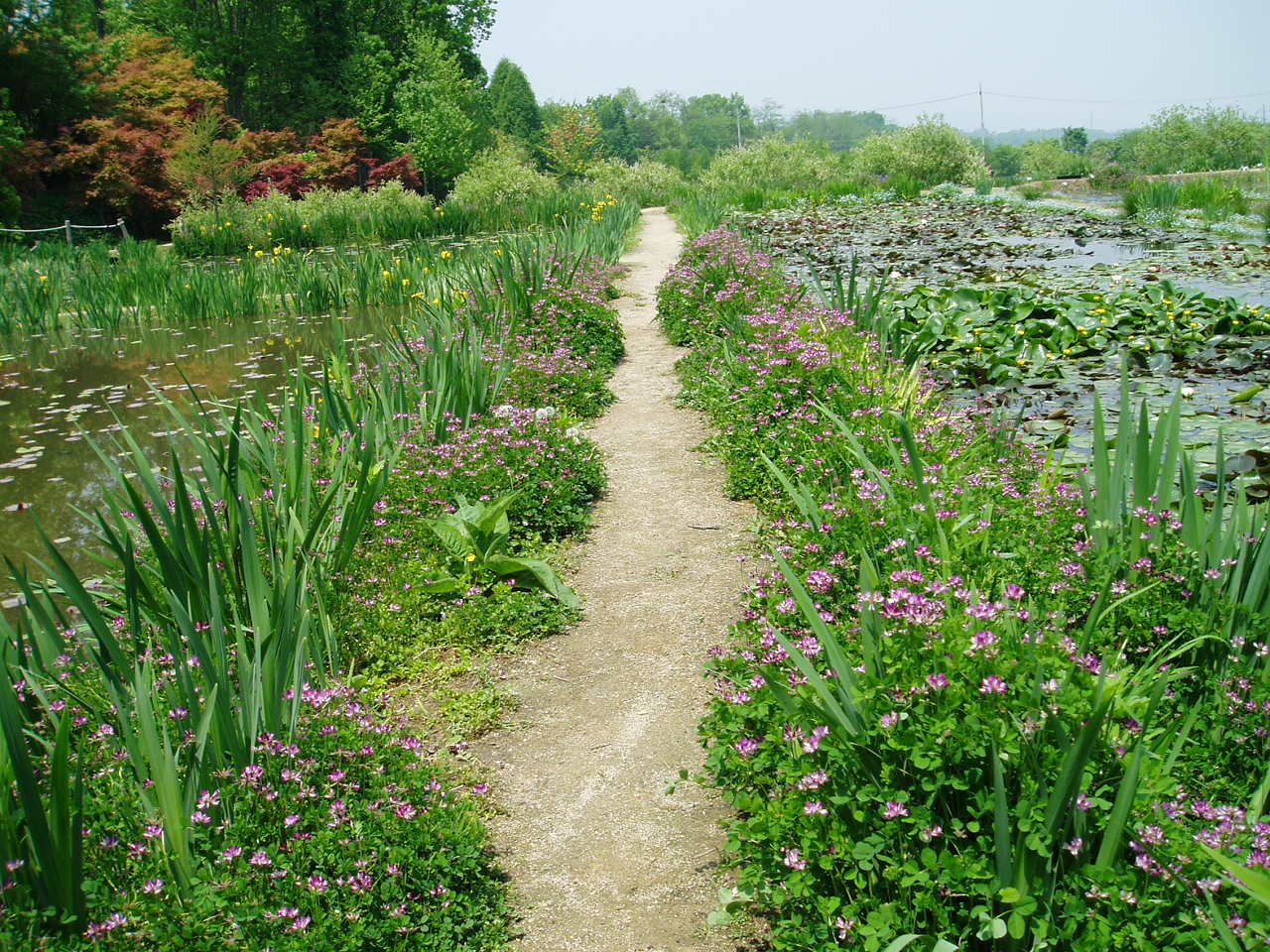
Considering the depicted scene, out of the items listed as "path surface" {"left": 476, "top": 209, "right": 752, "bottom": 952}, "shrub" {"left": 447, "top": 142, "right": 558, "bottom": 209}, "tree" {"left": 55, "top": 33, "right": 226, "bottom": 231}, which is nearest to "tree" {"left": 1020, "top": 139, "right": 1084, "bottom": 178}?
"shrub" {"left": 447, "top": 142, "right": 558, "bottom": 209}

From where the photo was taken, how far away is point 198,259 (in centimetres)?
1567

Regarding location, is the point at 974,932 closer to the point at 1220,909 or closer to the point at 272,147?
the point at 1220,909

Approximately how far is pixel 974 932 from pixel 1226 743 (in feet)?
2.80

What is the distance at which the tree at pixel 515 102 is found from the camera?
6053cm

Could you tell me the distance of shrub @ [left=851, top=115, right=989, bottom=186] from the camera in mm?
28281

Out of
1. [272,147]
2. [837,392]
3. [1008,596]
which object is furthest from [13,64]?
[1008,596]

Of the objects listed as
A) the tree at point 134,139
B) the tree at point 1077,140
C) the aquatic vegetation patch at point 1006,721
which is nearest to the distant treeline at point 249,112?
the tree at point 134,139

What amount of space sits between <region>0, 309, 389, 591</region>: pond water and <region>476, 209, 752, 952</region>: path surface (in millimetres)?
1791

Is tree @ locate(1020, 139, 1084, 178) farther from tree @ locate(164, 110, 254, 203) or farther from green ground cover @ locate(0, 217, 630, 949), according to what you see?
green ground cover @ locate(0, 217, 630, 949)

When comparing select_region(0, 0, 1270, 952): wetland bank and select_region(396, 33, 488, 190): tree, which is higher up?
select_region(396, 33, 488, 190): tree

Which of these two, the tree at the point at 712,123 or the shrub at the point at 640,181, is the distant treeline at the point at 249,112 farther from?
the tree at the point at 712,123

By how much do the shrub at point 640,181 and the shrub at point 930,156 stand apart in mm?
7150

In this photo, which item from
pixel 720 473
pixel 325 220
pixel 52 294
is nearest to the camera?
pixel 720 473

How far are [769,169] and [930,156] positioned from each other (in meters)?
Answer: 5.10
